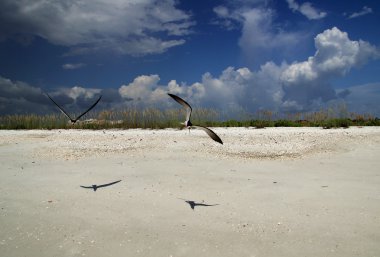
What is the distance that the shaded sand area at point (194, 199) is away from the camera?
5422mm

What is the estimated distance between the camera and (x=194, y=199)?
7207 mm

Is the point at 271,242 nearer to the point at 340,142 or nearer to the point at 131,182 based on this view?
the point at 131,182

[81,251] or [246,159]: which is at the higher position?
[246,159]

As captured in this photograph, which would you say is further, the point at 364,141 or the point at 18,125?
the point at 18,125

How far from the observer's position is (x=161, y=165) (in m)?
9.82

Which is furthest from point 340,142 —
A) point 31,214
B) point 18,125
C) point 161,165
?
point 18,125

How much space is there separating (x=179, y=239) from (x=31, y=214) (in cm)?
253

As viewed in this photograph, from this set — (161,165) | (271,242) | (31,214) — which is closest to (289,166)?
(161,165)

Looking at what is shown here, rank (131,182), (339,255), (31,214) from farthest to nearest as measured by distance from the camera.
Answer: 1. (131,182)
2. (31,214)
3. (339,255)

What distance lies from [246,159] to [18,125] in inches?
535

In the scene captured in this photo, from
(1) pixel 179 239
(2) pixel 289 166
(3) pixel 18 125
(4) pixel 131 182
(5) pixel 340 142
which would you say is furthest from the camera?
(3) pixel 18 125

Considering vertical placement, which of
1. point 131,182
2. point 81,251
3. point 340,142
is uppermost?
point 340,142

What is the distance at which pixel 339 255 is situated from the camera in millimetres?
5129

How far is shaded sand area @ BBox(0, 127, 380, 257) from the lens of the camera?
213 inches
